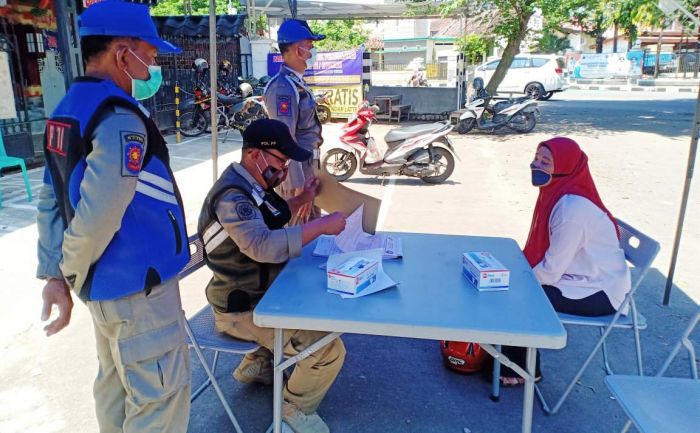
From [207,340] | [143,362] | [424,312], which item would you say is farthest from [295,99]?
[143,362]

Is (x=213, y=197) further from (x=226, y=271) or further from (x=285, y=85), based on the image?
(x=285, y=85)

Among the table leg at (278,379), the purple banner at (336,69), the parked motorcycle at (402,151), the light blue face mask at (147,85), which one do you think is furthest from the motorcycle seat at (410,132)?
the purple banner at (336,69)

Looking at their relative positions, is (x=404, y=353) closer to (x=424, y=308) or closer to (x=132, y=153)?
(x=424, y=308)

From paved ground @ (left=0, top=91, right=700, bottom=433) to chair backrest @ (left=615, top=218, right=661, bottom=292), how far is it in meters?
0.72

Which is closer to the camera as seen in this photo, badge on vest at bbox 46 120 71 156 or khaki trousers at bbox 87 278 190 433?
badge on vest at bbox 46 120 71 156

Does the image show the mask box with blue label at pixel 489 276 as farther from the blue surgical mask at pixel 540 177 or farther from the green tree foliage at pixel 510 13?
the green tree foliage at pixel 510 13

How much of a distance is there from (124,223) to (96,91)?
1.37ft

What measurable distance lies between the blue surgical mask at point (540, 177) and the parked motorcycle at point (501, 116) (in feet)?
32.0

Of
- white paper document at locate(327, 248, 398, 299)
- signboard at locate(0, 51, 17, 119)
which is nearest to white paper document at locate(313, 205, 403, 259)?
white paper document at locate(327, 248, 398, 299)

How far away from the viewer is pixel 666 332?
3.54 m

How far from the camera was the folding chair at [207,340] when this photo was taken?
7.74 feet

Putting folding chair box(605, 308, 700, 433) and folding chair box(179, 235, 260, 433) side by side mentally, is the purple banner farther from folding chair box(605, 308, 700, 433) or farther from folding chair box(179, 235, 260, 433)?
folding chair box(605, 308, 700, 433)

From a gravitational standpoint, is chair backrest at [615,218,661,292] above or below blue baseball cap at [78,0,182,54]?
Answer: below

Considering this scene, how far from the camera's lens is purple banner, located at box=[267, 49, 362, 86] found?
45.0 feet
